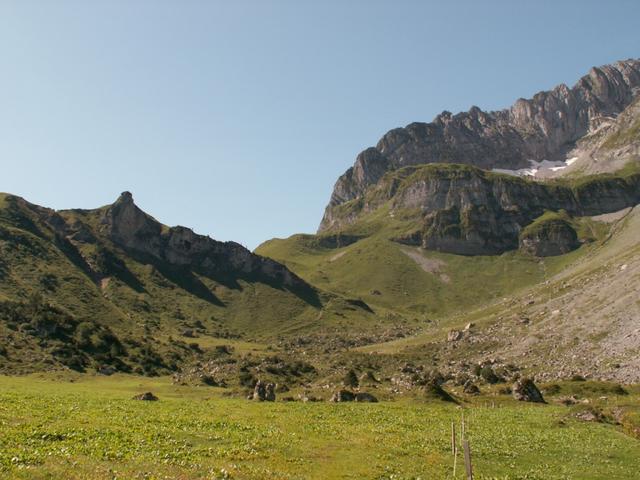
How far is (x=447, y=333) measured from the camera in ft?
454

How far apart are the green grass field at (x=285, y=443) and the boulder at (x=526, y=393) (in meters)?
11.3

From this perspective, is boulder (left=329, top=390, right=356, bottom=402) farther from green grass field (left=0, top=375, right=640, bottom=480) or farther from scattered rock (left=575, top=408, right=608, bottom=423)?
scattered rock (left=575, top=408, right=608, bottom=423)

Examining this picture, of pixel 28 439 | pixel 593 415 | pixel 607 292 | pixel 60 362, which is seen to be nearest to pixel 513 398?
pixel 593 415

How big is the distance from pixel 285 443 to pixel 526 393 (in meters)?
38.9

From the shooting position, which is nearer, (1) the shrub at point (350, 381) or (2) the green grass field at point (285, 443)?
(2) the green grass field at point (285, 443)

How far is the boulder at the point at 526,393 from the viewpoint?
5984cm

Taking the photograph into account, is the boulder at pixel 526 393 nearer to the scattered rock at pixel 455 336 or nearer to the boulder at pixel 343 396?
the boulder at pixel 343 396

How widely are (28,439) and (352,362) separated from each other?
304 ft

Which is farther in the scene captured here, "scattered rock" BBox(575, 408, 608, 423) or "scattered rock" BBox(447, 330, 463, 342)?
"scattered rock" BBox(447, 330, 463, 342)

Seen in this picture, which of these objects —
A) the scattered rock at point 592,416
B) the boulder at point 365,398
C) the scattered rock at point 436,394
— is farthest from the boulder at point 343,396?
the scattered rock at point 592,416

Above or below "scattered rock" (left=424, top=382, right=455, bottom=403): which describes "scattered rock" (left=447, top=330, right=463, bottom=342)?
above

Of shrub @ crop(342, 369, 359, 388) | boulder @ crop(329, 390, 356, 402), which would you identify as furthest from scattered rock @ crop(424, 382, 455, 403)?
shrub @ crop(342, 369, 359, 388)

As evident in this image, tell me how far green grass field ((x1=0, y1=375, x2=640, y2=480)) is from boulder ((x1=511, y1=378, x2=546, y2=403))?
11278 mm

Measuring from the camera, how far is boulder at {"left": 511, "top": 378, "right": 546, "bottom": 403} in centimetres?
5984
